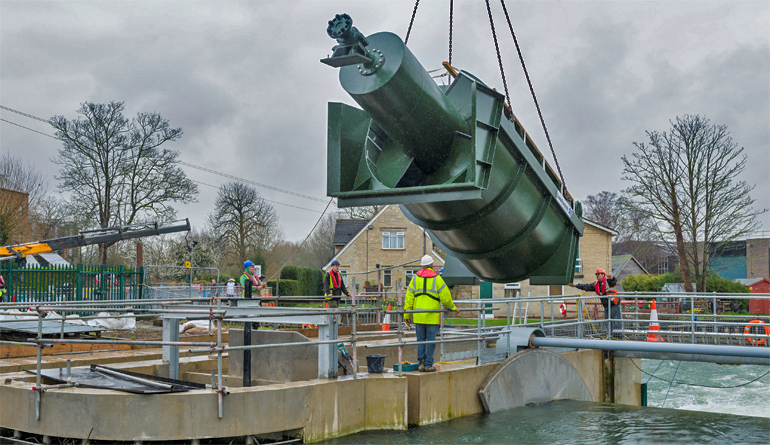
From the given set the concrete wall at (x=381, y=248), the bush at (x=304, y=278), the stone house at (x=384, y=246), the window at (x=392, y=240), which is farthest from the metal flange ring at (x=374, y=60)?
the window at (x=392, y=240)

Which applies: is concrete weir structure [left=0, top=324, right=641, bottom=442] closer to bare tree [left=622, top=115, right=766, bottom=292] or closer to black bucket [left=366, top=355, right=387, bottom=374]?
black bucket [left=366, top=355, right=387, bottom=374]

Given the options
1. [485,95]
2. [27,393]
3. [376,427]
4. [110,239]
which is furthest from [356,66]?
[110,239]

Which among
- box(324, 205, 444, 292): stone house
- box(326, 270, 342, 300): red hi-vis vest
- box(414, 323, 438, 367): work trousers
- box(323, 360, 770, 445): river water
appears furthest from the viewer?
box(324, 205, 444, 292): stone house

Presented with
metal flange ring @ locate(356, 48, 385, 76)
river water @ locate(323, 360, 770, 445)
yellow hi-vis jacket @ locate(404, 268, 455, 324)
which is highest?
metal flange ring @ locate(356, 48, 385, 76)

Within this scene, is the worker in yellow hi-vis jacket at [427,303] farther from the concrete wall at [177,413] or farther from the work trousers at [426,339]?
the concrete wall at [177,413]

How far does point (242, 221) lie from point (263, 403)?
49.3 metres

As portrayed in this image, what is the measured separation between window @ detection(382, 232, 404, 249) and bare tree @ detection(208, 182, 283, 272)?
1115 cm

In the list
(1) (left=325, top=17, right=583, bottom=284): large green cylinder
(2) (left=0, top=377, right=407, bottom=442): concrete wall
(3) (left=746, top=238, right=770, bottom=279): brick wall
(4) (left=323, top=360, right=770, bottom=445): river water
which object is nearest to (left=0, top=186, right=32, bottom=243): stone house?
(2) (left=0, top=377, right=407, bottom=442): concrete wall

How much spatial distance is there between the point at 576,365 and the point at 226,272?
44.1m

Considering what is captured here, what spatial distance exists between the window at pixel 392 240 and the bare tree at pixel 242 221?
36.6 feet

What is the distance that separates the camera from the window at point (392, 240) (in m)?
46.8

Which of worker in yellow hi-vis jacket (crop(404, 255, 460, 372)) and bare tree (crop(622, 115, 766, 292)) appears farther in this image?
bare tree (crop(622, 115, 766, 292))

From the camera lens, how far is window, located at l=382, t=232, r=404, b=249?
4675 centimetres

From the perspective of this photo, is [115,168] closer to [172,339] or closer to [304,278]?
[304,278]
